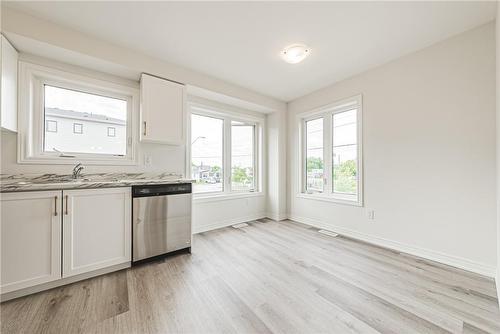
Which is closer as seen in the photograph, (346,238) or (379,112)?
(379,112)

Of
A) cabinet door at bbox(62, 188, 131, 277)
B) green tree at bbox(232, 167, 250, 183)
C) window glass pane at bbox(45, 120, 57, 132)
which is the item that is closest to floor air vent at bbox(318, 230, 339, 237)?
green tree at bbox(232, 167, 250, 183)

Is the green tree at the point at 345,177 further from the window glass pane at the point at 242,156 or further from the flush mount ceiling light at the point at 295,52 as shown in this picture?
the flush mount ceiling light at the point at 295,52

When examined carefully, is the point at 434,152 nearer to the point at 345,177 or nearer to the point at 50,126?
the point at 345,177

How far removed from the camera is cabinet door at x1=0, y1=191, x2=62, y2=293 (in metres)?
1.59

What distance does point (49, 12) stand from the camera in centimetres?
184

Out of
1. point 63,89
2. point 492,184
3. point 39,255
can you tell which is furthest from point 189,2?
point 492,184

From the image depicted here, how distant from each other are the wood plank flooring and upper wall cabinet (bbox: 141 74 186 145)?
1567 millimetres

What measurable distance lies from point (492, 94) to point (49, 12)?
4.36m

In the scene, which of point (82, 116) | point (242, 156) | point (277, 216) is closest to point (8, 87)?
point (82, 116)

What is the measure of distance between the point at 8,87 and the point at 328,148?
161 inches

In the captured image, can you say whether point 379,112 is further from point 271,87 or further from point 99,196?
point 99,196

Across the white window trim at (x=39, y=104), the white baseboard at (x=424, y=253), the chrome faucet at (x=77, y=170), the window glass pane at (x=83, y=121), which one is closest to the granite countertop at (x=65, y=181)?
the chrome faucet at (x=77, y=170)

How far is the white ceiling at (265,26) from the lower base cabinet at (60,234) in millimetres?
1685

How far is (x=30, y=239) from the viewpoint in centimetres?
167
